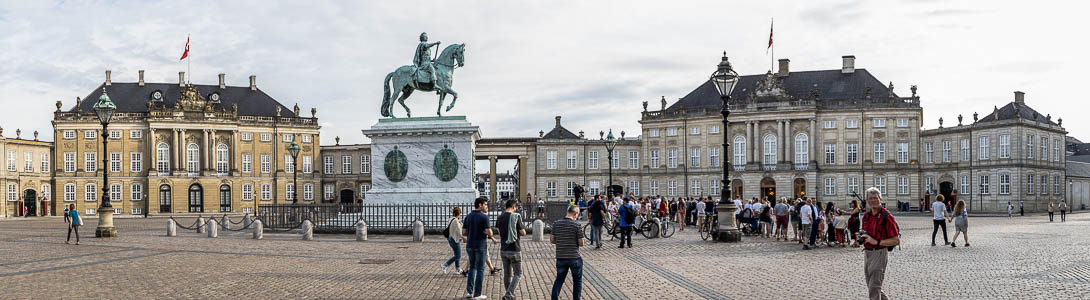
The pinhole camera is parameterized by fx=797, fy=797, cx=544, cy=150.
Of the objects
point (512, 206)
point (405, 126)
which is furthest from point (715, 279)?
point (405, 126)

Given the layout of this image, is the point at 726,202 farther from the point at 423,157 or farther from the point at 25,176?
the point at 25,176

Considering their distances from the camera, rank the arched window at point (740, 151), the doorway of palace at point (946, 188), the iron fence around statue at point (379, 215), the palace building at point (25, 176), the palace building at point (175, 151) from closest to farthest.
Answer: the iron fence around statue at point (379, 215)
the palace building at point (25, 176)
the doorway of palace at point (946, 188)
the palace building at point (175, 151)
the arched window at point (740, 151)

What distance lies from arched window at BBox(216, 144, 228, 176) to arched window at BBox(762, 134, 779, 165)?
47978 mm

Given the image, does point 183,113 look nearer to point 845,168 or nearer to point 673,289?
point 845,168

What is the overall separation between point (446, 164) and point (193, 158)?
51896 mm

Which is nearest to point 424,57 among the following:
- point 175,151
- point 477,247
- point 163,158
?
point 477,247

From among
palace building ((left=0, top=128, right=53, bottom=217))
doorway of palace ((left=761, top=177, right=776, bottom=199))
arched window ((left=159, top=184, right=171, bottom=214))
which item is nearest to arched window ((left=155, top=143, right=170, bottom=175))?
arched window ((left=159, top=184, right=171, bottom=214))

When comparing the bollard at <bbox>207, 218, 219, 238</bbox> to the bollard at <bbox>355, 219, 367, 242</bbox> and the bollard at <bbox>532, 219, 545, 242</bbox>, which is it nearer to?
the bollard at <bbox>355, 219, 367, 242</bbox>

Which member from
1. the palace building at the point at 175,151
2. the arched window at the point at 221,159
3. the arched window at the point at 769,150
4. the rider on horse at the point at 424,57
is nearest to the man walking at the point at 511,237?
the rider on horse at the point at 424,57

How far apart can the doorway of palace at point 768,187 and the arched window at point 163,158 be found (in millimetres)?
51856

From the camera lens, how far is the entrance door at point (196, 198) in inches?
2736

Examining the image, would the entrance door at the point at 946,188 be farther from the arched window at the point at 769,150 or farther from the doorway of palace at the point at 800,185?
the arched window at the point at 769,150

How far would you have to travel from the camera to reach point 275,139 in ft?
240

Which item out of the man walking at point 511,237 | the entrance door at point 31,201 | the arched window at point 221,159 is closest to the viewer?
the man walking at point 511,237
